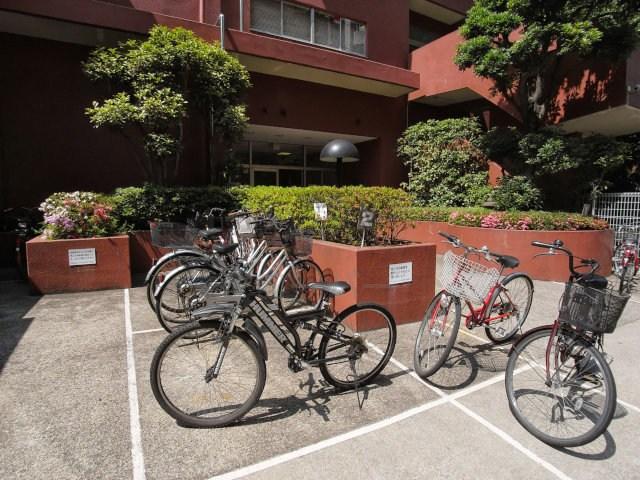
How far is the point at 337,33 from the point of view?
11.4 metres

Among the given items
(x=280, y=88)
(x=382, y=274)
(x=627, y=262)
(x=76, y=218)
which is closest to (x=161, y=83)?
(x=76, y=218)

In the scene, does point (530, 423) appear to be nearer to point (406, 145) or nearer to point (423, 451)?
point (423, 451)

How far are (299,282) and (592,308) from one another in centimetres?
303

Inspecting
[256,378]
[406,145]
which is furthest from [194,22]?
[256,378]

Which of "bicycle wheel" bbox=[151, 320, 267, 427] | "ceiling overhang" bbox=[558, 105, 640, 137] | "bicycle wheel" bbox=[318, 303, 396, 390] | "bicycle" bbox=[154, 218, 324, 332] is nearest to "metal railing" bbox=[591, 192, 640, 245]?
"ceiling overhang" bbox=[558, 105, 640, 137]

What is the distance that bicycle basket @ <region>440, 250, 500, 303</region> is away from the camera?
3.24m

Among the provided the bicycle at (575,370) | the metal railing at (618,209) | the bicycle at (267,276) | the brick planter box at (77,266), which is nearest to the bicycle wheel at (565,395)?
the bicycle at (575,370)

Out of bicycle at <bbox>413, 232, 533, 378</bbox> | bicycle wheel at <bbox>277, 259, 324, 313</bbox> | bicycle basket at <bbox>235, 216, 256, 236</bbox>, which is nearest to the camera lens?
bicycle at <bbox>413, 232, 533, 378</bbox>

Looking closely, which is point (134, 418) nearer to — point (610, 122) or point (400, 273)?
point (400, 273)

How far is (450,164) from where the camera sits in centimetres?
1112

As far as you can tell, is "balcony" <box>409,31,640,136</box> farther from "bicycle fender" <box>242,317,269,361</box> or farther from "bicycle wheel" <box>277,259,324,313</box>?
"bicycle fender" <box>242,317,269,361</box>

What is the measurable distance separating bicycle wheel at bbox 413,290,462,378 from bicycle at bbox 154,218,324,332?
119 centimetres

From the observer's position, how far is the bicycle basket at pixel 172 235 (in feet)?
14.7

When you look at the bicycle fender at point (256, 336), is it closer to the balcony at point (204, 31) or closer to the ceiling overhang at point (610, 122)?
the balcony at point (204, 31)
